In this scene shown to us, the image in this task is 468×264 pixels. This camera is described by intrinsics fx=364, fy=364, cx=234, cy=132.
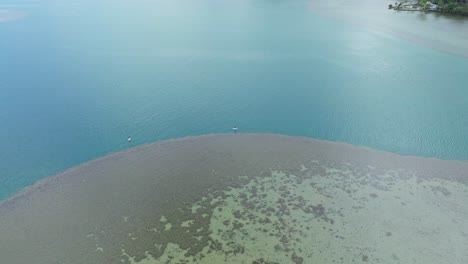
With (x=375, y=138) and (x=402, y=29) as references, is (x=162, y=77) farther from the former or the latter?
(x=402, y=29)

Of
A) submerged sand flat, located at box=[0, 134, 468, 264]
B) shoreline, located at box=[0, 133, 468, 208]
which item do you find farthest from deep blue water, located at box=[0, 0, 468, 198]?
submerged sand flat, located at box=[0, 134, 468, 264]

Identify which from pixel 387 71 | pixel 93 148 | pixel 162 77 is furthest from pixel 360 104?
pixel 93 148

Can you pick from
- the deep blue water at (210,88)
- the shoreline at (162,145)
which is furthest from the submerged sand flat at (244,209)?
the deep blue water at (210,88)

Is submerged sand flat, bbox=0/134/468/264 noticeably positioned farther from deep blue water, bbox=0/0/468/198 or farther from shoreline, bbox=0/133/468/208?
deep blue water, bbox=0/0/468/198

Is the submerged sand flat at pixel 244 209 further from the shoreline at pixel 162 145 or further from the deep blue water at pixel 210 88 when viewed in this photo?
the deep blue water at pixel 210 88

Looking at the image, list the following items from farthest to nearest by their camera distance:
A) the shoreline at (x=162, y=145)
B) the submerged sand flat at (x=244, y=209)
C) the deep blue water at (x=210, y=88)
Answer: the deep blue water at (x=210, y=88), the shoreline at (x=162, y=145), the submerged sand flat at (x=244, y=209)

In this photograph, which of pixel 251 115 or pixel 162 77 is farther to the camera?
pixel 162 77

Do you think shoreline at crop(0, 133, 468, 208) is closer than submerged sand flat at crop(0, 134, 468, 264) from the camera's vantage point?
No
